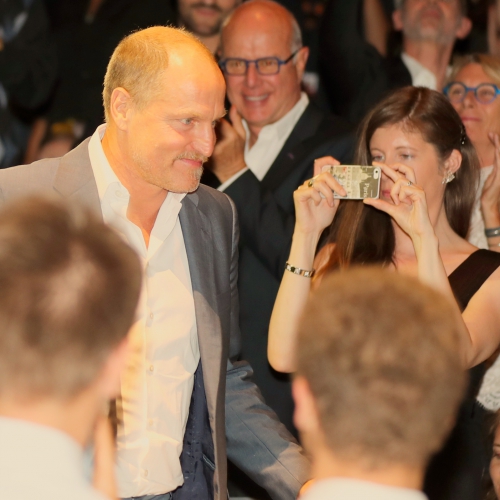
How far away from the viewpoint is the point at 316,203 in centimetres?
279

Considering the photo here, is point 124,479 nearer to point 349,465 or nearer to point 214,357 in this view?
point 214,357

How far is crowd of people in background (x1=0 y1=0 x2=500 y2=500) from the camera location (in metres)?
1.17

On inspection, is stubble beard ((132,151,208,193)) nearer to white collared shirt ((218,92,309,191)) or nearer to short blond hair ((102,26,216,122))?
short blond hair ((102,26,216,122))

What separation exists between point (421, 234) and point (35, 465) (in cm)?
175

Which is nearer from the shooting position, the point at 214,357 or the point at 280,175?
the point at 214,357

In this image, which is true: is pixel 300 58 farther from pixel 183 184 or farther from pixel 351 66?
pixel 183 184

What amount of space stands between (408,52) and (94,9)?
2.00 meters

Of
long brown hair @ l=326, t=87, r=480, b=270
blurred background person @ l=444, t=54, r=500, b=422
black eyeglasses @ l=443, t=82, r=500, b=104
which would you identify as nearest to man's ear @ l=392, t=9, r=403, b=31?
blurred background person @ l=444, t=54, r=500, b=422

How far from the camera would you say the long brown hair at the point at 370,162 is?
2867 millimetres

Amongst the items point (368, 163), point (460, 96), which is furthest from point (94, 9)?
point (368, 163)

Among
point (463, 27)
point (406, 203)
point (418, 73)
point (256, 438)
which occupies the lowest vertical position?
point (256, 438)

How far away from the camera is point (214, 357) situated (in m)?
2.20

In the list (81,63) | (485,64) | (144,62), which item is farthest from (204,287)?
(81,63)

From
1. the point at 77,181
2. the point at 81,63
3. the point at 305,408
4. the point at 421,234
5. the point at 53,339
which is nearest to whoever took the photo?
the point at 53,339
